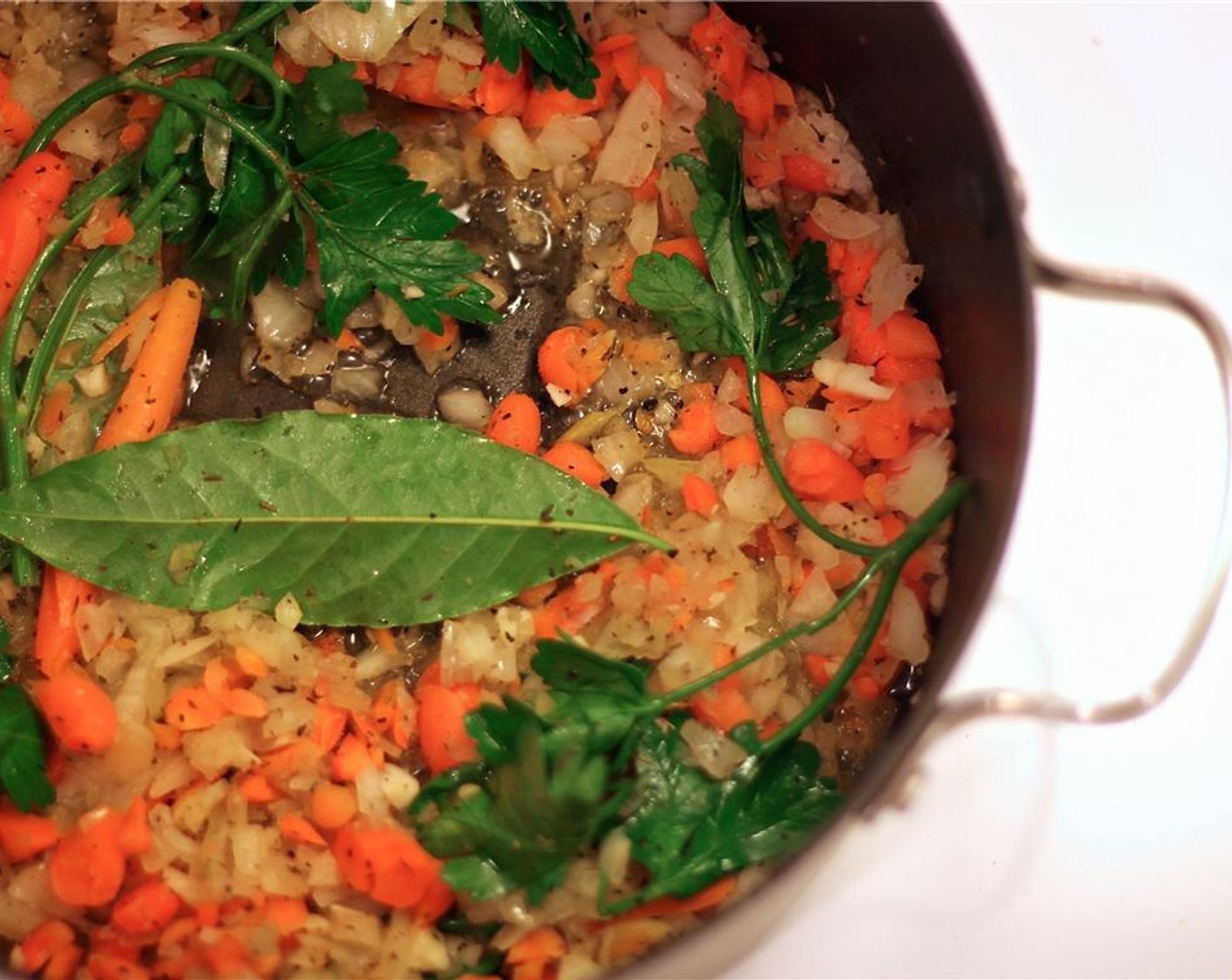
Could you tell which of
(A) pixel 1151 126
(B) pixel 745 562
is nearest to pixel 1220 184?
(A) pixel 1151 126

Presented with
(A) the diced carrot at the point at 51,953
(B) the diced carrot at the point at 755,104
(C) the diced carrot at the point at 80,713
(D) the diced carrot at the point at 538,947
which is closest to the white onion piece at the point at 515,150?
(B) the diced carrot at the point at 755,104

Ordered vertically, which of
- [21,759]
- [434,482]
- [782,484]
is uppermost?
[782,484]

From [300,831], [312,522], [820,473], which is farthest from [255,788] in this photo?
[820,473]

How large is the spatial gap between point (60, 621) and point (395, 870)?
497 millimetres

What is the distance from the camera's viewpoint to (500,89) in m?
1.60

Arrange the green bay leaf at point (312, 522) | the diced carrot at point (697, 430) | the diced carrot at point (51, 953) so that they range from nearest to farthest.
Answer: the diced carrot at point (51, 953), the green bay leaf at point (312, 522), the diced carrot at point (697, 430)

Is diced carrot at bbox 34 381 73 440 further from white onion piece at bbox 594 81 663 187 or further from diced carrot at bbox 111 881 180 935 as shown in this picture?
white onion piece at bbox 594 81 663 187

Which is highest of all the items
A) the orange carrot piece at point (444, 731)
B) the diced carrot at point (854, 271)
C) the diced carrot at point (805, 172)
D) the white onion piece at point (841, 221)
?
the diced carrot at point (805, 172)

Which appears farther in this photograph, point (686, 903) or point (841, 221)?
point (841, 221)

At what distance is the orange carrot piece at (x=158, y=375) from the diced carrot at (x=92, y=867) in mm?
445

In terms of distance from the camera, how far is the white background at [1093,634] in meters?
1.42

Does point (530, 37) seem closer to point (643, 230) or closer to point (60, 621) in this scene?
point (643, 230)

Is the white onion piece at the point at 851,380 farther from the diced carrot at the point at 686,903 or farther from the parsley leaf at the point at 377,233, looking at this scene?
the diced carrot at the point at 686,903

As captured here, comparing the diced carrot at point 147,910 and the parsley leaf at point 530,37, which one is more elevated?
the parsley leaf at point 530,37
